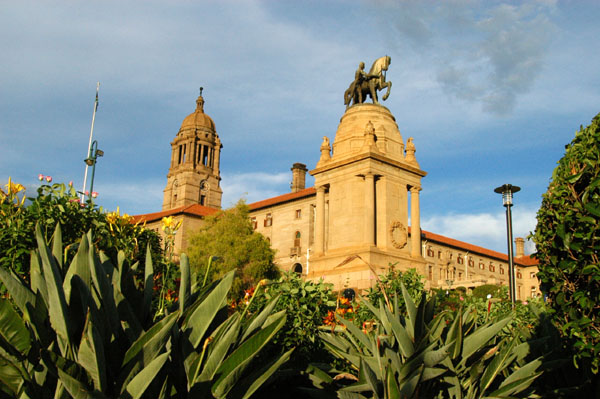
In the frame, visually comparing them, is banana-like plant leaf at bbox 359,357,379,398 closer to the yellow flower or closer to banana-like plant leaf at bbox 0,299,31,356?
banana-like plant leaf at bbox 0,299,31,356

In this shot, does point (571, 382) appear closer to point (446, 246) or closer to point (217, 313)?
point (217, 313)

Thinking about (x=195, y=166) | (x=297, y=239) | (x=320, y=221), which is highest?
(x=195, y=166)

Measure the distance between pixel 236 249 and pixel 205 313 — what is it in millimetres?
43013

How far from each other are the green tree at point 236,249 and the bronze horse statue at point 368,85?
58.3ft

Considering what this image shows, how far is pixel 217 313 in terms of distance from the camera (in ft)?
16.3

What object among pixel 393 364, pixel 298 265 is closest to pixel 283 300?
pixel 393 364

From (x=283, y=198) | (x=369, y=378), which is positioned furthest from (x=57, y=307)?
(x=283, y=198)

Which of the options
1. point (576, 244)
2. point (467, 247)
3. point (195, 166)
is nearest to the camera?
point (576, 244)

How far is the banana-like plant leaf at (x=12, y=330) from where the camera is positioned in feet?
12.4

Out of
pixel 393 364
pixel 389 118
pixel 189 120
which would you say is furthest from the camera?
pixel 189 120

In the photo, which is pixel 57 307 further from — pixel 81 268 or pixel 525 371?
pixel 525 371

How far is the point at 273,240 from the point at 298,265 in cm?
602

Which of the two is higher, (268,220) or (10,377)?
(268,220)

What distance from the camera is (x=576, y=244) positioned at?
5.15 m
